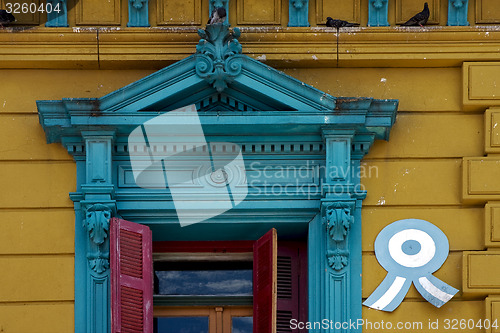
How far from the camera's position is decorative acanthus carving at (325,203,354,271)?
15.5 meters

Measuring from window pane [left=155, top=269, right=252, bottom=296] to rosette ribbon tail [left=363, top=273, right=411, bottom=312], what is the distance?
1.54 m

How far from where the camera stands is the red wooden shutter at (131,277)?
15.1 meters

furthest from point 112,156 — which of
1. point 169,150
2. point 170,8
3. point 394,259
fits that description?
point 394,259

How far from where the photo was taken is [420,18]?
53.2 ft

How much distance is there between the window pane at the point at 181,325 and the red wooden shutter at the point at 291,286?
33.6 inches

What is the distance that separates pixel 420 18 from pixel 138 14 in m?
3.16

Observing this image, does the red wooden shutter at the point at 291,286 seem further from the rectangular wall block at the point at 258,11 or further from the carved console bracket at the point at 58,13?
the carved console bracket at the point at 58,13

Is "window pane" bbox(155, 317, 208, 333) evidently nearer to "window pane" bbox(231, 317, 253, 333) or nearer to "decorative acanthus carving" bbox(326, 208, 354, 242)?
"window pane" bbox(231, 317, 253, 333)

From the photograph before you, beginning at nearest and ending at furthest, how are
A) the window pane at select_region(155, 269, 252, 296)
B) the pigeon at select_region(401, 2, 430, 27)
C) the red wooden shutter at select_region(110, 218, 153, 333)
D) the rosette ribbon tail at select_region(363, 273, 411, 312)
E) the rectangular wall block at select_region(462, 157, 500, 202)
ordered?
the red wooden shutter at select_region(110, 218, 153, 333) → the rosette ribbon tail at select_region(363, 273, 411, 312) → the rectangular wall block at select_region(462, 157, 500, 202) → the pigeon at select_region(401, 2, 430, 27) → the window pane at select_region(155, 269, 252, 296)

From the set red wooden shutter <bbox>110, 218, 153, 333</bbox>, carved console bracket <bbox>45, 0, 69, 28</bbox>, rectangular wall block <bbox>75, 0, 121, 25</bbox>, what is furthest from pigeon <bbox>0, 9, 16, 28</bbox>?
red wooden shutter <bbox>110, 218, 153, 333</bbox>

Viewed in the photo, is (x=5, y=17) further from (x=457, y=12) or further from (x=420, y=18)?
(x=457, y=12)

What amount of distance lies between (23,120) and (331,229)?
144 inches

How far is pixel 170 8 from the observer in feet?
54.1

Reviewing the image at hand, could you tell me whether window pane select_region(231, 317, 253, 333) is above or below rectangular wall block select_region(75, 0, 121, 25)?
below
